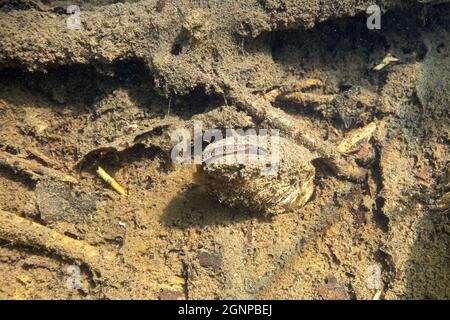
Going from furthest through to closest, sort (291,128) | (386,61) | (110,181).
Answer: (386,61), (291,128), (110,181)

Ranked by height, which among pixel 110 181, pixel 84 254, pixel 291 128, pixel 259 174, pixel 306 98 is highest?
pixel 306 98

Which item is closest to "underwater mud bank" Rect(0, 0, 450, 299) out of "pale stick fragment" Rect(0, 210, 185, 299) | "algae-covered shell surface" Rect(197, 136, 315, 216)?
"pale stick fragment" Rect(0, 210, 185, 299)

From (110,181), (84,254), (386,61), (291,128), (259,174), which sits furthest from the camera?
(386,61)

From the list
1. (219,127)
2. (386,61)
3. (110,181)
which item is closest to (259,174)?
(219,127)

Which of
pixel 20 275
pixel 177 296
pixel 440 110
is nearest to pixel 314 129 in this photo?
pixel 440 110

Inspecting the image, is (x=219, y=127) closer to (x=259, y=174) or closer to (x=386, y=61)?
(x=259, y=174)

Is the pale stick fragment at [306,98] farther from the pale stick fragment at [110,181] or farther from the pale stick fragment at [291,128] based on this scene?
the pale stick fragment at [110,181]

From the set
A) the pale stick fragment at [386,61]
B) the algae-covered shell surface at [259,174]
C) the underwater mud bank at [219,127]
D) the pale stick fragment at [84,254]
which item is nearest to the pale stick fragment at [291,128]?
the underwater mud bank at [219,127]

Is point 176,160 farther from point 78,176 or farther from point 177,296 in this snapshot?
point 177,296

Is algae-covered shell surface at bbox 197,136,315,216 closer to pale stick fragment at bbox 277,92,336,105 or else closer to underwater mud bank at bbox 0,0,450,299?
underwater mud bank at bbox 0,0,450,299
